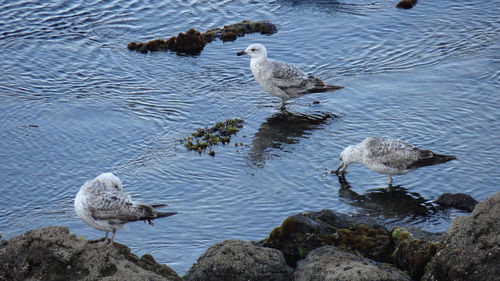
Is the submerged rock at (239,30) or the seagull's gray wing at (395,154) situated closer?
the seagull's gray wing at (395,154)

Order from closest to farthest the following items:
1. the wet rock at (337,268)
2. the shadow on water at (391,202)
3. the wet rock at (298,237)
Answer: the wet rock at (337,268) < the wet rock at (298,237) < the shadow on water at (391,202)

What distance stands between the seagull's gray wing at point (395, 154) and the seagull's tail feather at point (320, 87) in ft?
13.1

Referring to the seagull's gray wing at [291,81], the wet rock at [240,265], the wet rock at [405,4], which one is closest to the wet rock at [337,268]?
the wet rock at [240,265]

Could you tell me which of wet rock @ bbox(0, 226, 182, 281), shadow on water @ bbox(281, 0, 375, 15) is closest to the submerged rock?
shadow on water @ bbox(281, 0, 375, 15)

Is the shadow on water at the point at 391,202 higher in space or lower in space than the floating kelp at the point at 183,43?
lower

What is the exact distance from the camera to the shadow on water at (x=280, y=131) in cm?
1686

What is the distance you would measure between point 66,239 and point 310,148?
9.01 meters

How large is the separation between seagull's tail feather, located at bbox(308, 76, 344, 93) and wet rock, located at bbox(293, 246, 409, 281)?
31.8 feet

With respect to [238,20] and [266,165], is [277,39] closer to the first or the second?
[238,20]

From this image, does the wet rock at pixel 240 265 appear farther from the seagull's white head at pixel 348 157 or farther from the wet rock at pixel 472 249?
the seagull's white head at pixel 348 157

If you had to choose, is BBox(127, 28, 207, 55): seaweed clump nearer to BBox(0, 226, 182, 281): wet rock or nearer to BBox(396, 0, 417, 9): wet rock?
BBox(396, 0, 417, 9): wet rock

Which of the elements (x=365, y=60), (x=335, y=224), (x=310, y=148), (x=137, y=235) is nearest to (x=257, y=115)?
(x=310, y=148)

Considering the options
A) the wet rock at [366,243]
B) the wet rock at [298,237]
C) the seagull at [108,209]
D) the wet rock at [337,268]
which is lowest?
the wet rock at [366,243]

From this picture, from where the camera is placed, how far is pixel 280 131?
59.1 feet
